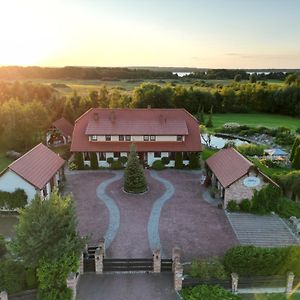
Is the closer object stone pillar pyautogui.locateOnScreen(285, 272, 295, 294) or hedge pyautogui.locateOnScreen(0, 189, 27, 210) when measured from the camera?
stone pillar pyautogui.locateOnScreen(285, 272, 295, 294)

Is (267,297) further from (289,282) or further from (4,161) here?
(4,161)

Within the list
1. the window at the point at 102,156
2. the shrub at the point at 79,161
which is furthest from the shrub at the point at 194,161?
the shrub at the point at 79,161

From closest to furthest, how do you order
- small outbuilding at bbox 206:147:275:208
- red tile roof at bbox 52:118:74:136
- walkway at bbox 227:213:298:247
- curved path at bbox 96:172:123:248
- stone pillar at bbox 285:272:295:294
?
stone pillar at bbox 285:272:295:294, walkway at bbox 227:213:298:247, curved path at bbox 96:172:123:248, small outbuilding at bbox 206:147:275:208, red tile roof at bbox 52:118:74:136

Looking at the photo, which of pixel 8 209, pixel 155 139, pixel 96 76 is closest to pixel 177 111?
pixel 155 139

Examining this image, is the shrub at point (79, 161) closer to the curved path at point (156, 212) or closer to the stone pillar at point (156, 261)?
the curved path at point (156, 212)

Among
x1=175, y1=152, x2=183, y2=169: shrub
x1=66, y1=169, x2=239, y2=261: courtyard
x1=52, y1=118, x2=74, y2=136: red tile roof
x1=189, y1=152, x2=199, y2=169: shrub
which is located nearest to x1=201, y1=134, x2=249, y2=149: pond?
x1=189, y1=152, x2=199, y2=169: shrub

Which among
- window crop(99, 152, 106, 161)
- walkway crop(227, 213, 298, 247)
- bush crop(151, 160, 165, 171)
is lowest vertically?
walkway crop(227, 213, 298, 247)

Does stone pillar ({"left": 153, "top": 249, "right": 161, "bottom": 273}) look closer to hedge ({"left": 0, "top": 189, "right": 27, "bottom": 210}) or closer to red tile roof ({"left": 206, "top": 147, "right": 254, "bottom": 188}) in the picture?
red tile roof ({"left": 206, "top": 147, "right": 254, "bottom": 188})
